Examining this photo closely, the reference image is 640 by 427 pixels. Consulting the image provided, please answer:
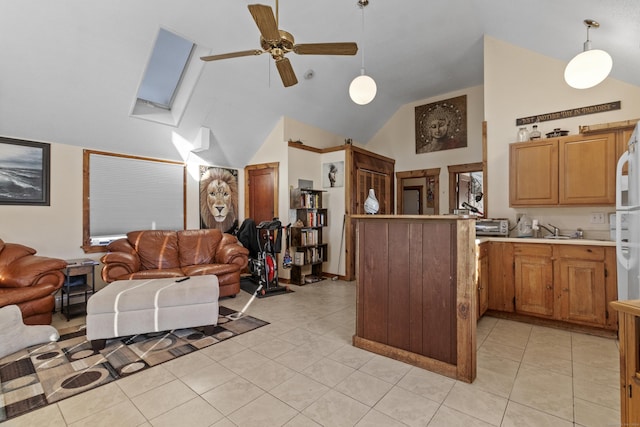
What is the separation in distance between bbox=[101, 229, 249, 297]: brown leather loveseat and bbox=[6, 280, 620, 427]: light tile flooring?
157 centimetres

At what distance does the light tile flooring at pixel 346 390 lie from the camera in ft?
5.84

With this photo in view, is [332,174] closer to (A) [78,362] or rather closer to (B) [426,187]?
(B) [426,187]

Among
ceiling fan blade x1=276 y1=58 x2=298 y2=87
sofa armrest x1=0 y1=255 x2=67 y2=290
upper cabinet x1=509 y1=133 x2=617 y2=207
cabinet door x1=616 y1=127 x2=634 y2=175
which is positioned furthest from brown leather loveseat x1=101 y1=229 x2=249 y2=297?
cabinet door x1=616 y1=127 x2=634 y2=175

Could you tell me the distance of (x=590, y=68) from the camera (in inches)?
108

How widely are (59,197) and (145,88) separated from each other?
6.21 feet

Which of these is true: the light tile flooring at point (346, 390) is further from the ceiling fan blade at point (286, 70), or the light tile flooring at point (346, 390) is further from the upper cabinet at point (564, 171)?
the ceiling fan blade at point (286, 70)

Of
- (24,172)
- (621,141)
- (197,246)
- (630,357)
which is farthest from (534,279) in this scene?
(24,172)

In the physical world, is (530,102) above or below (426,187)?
above

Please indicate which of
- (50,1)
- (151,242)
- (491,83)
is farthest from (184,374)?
(491,83)

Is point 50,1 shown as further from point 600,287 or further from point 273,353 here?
point 600,287

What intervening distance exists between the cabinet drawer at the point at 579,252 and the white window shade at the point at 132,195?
5400 millimetres

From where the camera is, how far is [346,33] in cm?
415

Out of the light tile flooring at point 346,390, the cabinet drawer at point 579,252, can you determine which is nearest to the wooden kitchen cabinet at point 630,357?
the light tile flooring at point 346,390

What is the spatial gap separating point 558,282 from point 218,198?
208 inches
